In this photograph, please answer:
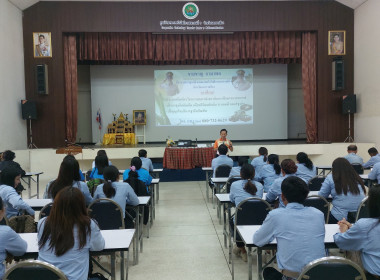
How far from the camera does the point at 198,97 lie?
11164 mm

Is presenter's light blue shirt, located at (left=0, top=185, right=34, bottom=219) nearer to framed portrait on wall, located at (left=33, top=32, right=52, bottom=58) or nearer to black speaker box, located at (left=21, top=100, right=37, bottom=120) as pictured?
black speaker box, located at (left=21, top=100, right=37, bottom=120)

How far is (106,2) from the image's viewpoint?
9.50 metres

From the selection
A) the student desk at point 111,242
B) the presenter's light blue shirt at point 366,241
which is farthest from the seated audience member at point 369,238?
the student desk at point 111,242

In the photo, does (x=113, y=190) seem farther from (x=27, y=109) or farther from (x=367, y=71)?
(x=367, y=71)

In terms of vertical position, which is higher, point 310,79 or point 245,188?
point 310,79

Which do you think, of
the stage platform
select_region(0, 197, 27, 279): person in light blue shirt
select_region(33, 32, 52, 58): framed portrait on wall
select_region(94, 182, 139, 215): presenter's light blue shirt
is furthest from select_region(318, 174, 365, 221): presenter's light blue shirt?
select_region(33, 32, 52, 58): framed portrait on wall

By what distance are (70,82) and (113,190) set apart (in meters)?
7.06

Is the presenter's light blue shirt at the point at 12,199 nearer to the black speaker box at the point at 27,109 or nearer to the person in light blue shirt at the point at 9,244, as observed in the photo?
the person in light blue shirt at the point at 9,244

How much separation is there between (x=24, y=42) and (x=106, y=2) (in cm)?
242

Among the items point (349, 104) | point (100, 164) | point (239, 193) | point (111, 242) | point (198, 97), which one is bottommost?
point (111, 242)

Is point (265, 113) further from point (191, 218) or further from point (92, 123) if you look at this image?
point (191, 218)

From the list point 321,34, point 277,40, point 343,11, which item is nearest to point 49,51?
point 277,40

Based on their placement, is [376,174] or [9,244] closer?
[9,244]

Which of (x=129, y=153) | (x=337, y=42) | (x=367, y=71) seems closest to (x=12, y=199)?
(x=129, y=153)
